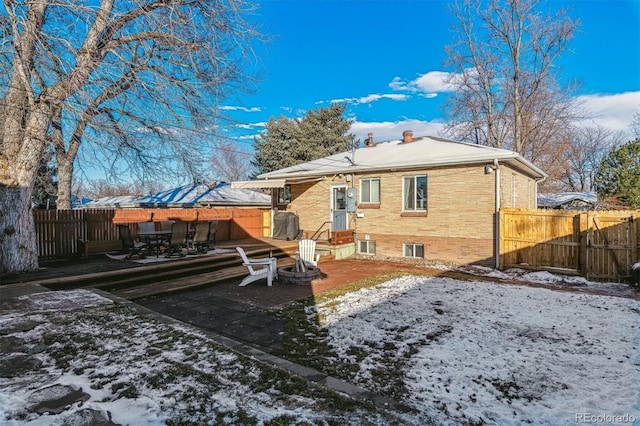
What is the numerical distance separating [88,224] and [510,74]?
2467 centimetres

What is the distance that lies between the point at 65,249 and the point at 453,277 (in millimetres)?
12088

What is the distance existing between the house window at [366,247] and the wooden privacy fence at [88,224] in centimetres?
671

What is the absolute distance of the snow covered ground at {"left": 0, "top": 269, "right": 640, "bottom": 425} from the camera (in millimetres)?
2885

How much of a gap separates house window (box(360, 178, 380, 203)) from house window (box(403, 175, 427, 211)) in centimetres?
117

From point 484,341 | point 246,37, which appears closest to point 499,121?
point 246,37

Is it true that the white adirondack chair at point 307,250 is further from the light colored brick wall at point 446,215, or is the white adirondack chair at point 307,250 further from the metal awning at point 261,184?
the metal awning at point 261,184

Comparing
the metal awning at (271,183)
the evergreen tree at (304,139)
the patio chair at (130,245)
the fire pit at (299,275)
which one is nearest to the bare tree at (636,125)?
the evergreen tree at (304,139)

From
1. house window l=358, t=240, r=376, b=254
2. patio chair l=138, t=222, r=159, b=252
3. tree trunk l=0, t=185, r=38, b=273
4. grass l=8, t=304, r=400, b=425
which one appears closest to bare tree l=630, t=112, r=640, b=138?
house window l=358, t=240, r=376, b=254

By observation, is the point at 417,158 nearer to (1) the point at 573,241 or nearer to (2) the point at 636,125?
(1) the point at 573,241

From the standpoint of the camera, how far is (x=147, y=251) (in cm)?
1084

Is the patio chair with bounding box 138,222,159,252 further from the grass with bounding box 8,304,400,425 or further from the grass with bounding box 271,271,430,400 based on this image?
the grass with bounding box 271,271,430,400

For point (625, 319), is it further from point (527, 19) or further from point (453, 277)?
point (527, 19)

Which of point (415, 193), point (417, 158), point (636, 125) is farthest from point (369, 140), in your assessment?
point (636, 125)

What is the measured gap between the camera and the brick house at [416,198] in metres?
10.9
